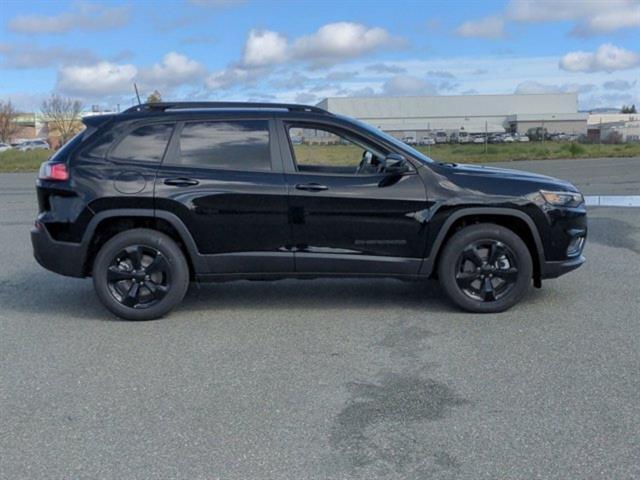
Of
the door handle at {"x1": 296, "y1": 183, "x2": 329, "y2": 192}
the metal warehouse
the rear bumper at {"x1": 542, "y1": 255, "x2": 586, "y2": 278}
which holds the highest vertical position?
the metal warehouse

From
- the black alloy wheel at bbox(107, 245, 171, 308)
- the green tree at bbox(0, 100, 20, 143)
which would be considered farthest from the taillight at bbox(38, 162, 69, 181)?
the green tree at bbox(0, 100, 20, 143)

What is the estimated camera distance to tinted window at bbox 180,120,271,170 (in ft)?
17.7

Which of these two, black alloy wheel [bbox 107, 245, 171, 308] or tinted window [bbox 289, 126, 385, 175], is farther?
tinted window [bbox 289, 126, 385, 175]

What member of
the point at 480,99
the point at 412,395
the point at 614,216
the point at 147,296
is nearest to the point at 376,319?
the point at 412,395

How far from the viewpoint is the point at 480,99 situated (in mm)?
81312

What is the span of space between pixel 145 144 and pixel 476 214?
297cm

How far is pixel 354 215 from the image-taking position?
533cm

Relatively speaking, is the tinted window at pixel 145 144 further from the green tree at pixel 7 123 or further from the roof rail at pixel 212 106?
the green tree at pixel 7 123

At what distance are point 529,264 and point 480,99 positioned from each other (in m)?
80.6

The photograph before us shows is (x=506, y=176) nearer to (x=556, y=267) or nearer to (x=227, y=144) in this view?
(x=556, y=267)

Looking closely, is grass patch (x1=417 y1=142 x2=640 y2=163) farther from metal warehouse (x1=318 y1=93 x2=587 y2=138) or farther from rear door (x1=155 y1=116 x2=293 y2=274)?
metal warehouse (x1=318 y1=93 x2=587 y2=138)

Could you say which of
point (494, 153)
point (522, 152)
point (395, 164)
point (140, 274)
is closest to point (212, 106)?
point (140, 274)

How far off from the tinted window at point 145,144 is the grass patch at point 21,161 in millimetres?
26773

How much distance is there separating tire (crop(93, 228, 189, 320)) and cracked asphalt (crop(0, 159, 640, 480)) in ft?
0.69
